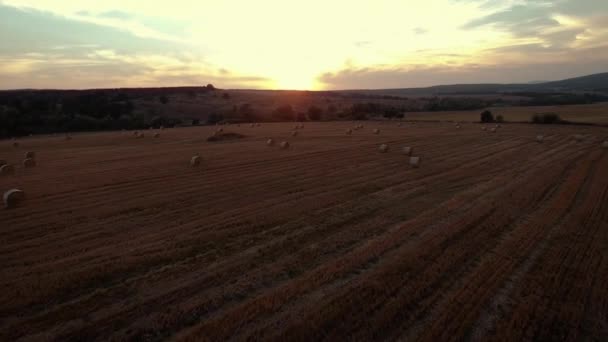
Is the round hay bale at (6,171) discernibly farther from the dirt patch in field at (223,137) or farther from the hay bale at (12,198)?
the dirt patch in field at (223,137)

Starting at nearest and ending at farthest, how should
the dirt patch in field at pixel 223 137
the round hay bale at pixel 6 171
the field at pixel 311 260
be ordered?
the field at pixel 311 260
the round hay bale at pixel 6 171
the dirt patch in field at pixel 223 137

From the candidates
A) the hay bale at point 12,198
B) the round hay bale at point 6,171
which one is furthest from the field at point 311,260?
the round hay bale at point 6,171

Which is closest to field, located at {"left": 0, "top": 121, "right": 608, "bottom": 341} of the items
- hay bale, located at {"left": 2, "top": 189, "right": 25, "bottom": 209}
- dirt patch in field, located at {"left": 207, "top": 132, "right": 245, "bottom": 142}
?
hay bale, located at {"left": 2, "top": 189, "right": 25, "bottom": 209}

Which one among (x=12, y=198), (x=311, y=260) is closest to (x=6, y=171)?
(x=12, y=198)

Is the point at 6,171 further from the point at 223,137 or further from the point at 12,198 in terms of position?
the point at 223,137

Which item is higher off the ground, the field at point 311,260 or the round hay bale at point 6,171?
the round hay bale at point 6,171

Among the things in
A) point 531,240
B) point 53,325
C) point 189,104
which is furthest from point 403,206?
point 189,104

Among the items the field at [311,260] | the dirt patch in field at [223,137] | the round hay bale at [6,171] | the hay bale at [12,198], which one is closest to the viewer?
the field at [311,260]

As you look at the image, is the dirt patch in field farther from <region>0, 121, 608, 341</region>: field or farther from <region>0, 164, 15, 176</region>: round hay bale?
<region>0, 121, 608, 341</region>: field
